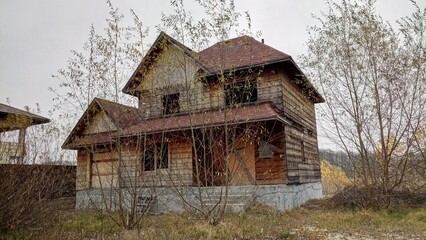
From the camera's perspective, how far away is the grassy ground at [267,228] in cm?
731

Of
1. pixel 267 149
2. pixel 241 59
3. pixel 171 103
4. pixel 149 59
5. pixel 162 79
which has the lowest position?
pixel 267 149

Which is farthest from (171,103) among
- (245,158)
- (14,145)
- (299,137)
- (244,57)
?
(299,137)

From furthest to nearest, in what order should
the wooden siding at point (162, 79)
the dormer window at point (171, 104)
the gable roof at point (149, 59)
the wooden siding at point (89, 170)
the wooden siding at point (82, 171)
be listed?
the wooden siding at point (82, 171)
the wooden siding at point (89, 170)
the dormer window at point (171, 104)
the wooden siding at point (162, 79)
the gable roof at point (149, 59)

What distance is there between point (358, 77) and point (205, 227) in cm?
813

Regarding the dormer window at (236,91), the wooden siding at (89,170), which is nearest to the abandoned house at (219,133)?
the dormer window at (236,91)

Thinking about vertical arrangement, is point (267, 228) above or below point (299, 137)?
below

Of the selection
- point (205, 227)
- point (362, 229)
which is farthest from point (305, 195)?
point (205, 227)

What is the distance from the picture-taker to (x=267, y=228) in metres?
8.09

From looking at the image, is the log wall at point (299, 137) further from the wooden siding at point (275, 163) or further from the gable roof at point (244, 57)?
the gable roof at point (244, 57)

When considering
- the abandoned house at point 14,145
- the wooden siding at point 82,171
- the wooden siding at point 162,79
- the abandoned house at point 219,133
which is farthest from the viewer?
the wooden siding at point 82,171

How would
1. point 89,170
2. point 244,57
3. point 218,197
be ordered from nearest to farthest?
point 218,197 < point 244,57 < point 89,170

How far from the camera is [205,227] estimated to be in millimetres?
7609

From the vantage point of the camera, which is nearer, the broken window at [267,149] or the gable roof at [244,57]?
the broken window at [267,149]

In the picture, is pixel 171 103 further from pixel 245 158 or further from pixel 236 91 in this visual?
pixel 245 158
